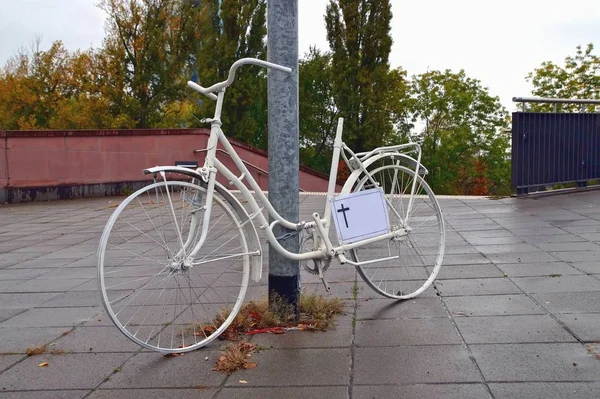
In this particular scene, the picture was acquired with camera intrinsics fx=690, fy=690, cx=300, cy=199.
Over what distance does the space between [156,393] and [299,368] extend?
2.49 feet

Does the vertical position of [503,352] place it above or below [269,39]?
below

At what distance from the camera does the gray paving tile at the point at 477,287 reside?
204 inches

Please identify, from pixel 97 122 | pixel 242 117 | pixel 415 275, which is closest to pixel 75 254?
pixel 415 275

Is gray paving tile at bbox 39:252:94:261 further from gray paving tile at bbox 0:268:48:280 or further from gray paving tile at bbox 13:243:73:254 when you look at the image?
gray paving tile at bbox 0:268:48:280

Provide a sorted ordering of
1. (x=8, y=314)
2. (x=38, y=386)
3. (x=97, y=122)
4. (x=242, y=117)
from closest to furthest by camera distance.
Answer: (x=38, y=386) < (x=8, y=314) < (x=242, y=117) < (x=97, y=122)

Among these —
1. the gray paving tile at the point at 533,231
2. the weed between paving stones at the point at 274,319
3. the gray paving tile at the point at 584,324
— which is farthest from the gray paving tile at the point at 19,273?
the gray paving tile at the point at 533,231

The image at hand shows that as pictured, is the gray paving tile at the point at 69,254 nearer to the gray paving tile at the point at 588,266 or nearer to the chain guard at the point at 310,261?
the chain guard at the point at 310,261

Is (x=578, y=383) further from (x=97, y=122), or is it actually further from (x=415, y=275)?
(x=97, y=122)

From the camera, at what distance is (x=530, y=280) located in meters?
5.50

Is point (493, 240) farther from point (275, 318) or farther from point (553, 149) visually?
point (553, 149)

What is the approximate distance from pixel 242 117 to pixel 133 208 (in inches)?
716

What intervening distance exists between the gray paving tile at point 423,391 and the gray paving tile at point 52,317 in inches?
93.1

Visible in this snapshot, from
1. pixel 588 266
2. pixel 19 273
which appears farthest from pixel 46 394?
pixel 588 266

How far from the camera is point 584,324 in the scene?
424 centimetres
